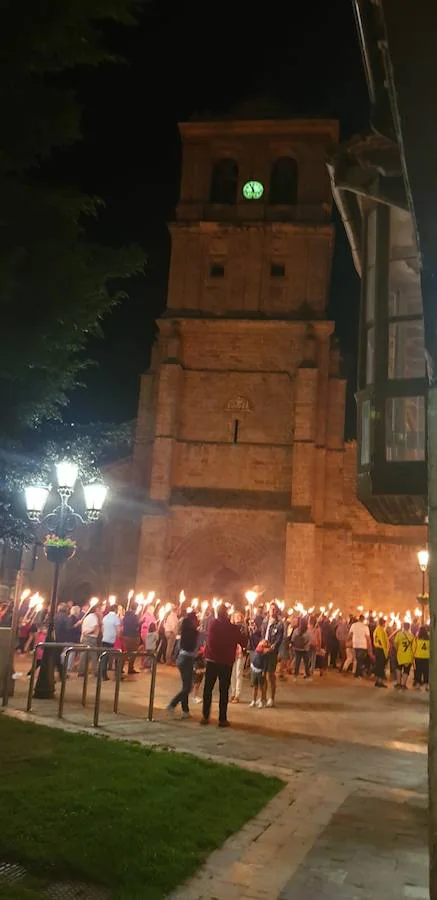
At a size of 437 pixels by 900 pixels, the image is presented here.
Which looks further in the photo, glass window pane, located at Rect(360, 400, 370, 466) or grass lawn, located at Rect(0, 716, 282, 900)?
glass window pane, located at Rect(360, 400, 370, 466)

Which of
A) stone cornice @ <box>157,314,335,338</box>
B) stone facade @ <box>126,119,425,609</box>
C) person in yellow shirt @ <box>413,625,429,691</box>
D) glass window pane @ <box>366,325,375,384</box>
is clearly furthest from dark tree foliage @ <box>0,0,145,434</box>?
stone cornice @ <box>157,314,335,338</box>

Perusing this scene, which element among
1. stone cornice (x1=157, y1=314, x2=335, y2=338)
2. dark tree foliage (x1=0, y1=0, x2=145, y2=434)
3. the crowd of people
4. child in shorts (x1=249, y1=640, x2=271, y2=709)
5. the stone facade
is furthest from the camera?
stone cornice (x1=157, y1=314, x2=335, y2=338)

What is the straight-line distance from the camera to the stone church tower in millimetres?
30125

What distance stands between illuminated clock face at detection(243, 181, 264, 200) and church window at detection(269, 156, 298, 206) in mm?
802

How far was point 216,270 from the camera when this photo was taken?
33.8m

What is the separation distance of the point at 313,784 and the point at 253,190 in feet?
103

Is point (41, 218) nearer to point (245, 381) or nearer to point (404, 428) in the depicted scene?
point (404, 428)

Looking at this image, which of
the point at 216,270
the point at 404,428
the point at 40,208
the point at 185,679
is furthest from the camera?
the point at 216,270

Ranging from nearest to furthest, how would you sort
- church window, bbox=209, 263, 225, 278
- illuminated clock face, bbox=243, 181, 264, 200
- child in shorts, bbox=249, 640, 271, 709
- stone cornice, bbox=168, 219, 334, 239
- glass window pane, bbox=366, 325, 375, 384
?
glass window pane, bbox=366, 325, 375, 384, child in shorts, bbox=249, 640, 271, 709, stone cornice, bbox=168, 219, 334, 239, church window, bbox=209, 263, 225, 278, illuminated clock face, bbox=243, 181, 264, 200

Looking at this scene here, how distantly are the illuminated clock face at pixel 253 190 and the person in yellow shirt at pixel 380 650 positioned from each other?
75.1 ft

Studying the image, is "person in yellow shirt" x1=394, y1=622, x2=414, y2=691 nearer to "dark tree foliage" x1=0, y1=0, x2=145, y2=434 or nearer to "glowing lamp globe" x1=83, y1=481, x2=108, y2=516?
"glowing lamp globe" x1=83, y1=481, x2=108, y2=516

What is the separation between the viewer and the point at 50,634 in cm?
1191

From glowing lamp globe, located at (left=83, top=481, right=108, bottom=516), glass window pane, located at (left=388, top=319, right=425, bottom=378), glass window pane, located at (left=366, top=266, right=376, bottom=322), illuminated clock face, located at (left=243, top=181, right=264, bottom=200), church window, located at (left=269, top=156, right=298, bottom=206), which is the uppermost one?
church window, located at (left=269, top=156, right=298, bottom=206)

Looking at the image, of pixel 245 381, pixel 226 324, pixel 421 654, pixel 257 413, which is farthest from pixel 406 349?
pixel 226 324
